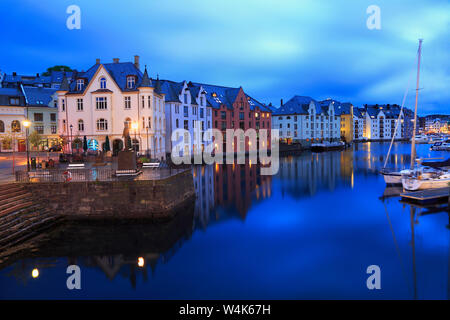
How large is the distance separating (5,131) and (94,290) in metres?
63.2

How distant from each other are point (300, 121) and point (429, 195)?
96.0 metres

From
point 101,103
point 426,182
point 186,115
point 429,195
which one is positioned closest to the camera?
point 429,195

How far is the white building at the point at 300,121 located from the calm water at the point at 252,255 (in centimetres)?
9510

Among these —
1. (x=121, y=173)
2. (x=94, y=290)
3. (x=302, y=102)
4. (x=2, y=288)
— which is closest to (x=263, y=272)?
(x=94, y=290)

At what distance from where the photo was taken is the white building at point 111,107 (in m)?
52.0

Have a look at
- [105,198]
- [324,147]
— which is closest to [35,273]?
[105,198]

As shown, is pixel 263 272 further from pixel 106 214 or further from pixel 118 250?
pixel 106 214

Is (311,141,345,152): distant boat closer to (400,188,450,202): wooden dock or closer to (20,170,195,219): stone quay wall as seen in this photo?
(400,188,450,202): wooden dock

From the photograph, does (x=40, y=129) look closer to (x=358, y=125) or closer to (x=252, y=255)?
(x=252, y=255)

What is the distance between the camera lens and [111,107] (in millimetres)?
52719

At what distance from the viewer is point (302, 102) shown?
129250mm

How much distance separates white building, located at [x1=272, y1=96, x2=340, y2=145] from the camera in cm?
12512

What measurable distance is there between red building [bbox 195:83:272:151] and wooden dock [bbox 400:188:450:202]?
5584 cm

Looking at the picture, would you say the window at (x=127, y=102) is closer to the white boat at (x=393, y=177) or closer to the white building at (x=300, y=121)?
the white boat at (x=393, y=177)
